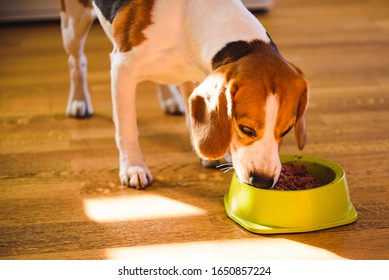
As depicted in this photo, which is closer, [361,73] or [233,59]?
[233,59]

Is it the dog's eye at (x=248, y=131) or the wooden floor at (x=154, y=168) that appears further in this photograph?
the wooden floor at (x=154, y=168)

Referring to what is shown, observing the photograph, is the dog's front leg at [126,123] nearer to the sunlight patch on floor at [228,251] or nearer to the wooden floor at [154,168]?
the wooden floor at [154,168]

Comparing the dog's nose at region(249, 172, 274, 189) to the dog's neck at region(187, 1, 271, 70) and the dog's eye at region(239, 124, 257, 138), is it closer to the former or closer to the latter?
the dog's eye at region(239, 124, 257, 138)

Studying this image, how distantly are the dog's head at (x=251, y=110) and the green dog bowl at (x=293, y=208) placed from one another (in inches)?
2.6

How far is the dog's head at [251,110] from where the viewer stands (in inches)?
73.4

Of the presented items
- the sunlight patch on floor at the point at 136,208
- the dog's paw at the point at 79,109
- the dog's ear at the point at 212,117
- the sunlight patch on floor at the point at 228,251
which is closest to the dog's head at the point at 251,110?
the dog's ear at the point at 212,117

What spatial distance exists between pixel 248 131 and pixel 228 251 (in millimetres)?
359

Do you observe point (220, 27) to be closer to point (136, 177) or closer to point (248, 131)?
point (248, 131)

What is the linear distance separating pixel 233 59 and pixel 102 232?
2.17 ft

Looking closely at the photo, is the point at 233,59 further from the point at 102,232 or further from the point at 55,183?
the point at 55,183

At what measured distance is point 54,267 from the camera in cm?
185

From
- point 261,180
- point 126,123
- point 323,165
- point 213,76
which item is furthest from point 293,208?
point 126,123

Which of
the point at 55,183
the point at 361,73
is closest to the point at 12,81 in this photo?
the point at 55,183

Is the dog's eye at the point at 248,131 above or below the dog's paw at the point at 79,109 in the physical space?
above
